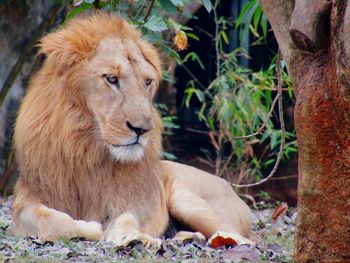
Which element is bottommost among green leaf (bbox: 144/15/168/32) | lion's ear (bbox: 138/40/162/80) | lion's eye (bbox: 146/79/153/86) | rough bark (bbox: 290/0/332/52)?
lion's eye (bbox: 146/79/153/86)

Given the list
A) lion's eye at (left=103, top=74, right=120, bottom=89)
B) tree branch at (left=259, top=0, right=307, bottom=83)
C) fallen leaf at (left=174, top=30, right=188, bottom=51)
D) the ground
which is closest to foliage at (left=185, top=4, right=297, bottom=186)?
fallen leaf at (left=174, top=30, right=188, bottom=51)

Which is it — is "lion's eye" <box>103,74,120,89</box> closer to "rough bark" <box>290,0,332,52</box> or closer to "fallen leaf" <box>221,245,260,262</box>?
"fallen leaf" <box>221,245,260,262</box>

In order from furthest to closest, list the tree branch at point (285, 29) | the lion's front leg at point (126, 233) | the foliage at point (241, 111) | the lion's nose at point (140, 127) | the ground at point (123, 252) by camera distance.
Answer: the foliage at point (241, 111) → the lion's nose at point (140, 127) → the lion's front leg at point (126, 233) → the ground at point (123, 252) → the tree branch at point (285, 29)

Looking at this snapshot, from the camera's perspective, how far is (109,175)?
4766 mm

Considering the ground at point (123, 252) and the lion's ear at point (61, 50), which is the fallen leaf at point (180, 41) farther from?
the ground at point (123, 252)

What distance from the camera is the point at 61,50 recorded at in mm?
4812

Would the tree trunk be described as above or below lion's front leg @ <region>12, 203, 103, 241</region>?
above

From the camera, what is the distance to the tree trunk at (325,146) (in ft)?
10.3

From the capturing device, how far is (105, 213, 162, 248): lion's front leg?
4258 mm

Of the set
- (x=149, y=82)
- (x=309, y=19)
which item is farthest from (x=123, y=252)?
(x=309, y=19)

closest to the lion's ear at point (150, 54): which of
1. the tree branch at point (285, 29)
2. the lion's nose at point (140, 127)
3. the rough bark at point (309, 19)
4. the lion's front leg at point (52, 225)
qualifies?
the lion's nose at point (140, 127)

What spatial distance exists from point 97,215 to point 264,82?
9.45 ft

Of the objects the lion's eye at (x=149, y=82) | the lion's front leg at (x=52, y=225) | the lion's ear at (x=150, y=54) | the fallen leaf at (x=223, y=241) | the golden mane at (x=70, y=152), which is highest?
the lion's ear at (x=150, y=54)

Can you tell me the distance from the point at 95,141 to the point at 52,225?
1.72 feet
